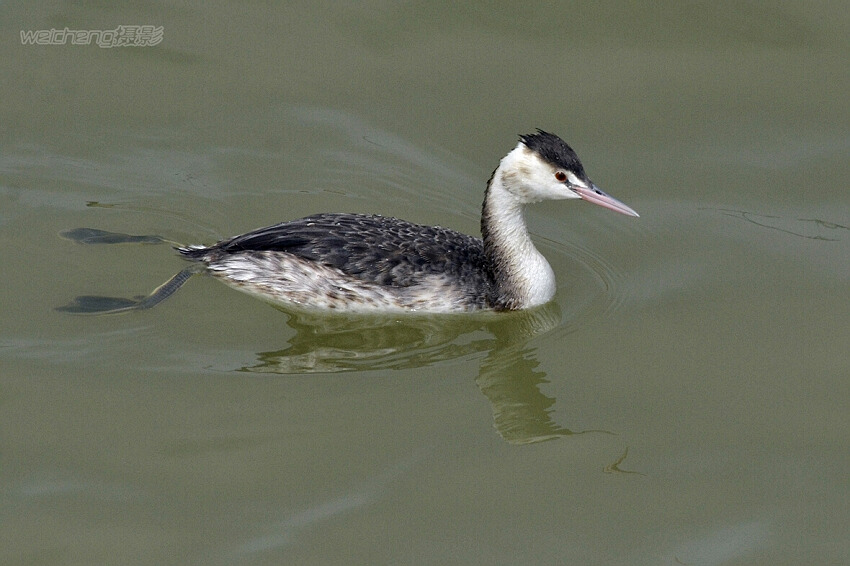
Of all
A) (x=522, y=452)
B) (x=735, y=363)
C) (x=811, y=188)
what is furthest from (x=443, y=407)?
(x=811, y=188)

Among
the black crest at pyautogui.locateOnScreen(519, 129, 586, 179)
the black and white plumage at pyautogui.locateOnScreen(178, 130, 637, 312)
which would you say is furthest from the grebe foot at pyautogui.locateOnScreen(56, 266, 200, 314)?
the black crest at pyautogui.locateOnScreen(519, 129, 586, 179)

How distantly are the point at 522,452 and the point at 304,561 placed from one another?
1.65 meters

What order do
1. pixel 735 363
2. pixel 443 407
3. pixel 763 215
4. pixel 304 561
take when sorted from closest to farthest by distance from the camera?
pixel 304 561 < pixel 443 407 < pixel 735 363 < pixel 763 215

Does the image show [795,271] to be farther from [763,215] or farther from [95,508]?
[95,508]

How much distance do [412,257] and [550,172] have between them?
120cm

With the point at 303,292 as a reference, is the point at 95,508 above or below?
below

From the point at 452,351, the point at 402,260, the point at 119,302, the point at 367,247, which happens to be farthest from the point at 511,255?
the point at 119,302

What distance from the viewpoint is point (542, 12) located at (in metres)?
12.1

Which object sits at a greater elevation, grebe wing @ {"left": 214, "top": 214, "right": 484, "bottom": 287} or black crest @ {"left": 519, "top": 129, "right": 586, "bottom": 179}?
black crest @ {"left": 519, "top": 129, "right": 586, "bottom": 179}

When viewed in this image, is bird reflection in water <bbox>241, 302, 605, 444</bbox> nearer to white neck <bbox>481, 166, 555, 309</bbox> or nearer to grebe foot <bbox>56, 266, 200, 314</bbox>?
white neck <bbox>481, 166, 555, 309</bbox>

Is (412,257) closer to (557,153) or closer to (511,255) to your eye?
(511,255)

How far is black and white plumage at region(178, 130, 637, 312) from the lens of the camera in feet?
28.2

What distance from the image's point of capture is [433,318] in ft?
28.9

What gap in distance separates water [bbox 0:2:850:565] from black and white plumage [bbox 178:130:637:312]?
0.19m
